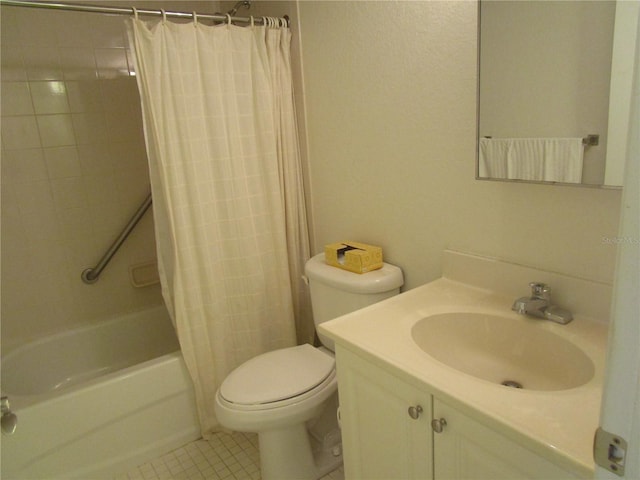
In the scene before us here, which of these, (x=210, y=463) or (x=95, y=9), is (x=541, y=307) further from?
(x=95, y=9)

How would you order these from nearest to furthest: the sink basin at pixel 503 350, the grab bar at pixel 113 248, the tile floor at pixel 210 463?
the sink basin at pixel 503 350, the tile floor at pixel 210 463, the grab bar at pixel 113 248

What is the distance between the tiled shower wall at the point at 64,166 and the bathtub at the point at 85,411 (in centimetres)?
19

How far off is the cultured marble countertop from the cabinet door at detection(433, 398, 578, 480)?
27 mm

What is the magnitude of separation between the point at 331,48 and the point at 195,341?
1366mm

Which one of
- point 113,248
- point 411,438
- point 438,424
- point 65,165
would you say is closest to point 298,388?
point 411,438

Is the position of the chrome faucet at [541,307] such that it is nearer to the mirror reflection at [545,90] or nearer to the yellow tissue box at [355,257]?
the mirror reflection at [545,90]

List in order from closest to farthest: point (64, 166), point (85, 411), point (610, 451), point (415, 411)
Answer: point (610, 451), point (415, 411), point (85, 411), point (64, 166)

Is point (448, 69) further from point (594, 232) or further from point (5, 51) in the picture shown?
point (5, 51)

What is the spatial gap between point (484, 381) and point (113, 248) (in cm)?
217

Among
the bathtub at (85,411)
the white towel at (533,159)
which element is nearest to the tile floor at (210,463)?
the bathtub at (85,411)

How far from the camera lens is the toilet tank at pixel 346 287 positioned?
158cm

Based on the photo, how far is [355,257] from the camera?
1.63 meters

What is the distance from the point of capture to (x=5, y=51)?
2.09 metres

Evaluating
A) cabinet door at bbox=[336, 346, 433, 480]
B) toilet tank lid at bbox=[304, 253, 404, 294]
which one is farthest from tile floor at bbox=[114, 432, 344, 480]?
toilet tank lid at bbox=[304, 253, 404, 294]
